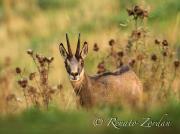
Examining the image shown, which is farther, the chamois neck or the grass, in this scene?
the chamois neck

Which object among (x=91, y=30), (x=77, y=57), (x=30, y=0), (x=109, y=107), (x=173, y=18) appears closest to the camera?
(x=109, y=107)

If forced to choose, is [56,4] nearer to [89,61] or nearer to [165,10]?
[165,10]

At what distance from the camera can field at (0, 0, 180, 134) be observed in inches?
306

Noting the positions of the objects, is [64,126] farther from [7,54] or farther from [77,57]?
[7,54]

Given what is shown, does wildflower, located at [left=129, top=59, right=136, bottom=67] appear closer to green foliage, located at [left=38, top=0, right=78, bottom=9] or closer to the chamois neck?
the chamois neck

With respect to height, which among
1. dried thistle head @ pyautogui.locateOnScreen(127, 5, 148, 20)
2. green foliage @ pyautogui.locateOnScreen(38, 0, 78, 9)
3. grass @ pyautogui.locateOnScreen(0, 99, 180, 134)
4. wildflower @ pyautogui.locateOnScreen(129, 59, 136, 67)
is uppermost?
green foliage @ pyautogui.locateOnScreen(38, 0, 78, 9)

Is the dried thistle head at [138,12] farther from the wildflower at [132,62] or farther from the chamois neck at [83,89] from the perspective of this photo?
the chamois neck at [83,89]

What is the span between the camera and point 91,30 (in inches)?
666

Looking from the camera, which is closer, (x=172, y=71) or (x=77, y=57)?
(x=77, y=57)

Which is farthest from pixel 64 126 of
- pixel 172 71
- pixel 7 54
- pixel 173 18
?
pixel 7 54

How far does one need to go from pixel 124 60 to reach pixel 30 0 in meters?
12.4

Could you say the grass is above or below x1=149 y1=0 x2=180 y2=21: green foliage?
below

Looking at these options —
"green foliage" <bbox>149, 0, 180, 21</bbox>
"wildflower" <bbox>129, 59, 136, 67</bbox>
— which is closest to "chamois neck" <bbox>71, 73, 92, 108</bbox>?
"wildflower" <bbox>129, 59, 136, 67</bbox>

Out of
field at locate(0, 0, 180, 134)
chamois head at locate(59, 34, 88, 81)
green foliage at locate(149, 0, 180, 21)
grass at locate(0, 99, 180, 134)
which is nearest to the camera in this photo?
grass at locate(0, 99, 180, 134)
